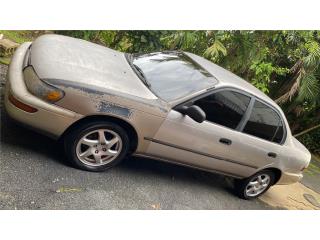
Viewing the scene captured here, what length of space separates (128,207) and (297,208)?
308 centimetres

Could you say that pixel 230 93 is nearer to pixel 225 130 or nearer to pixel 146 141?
pixel 225 130

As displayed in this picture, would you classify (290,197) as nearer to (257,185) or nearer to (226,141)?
(257,185)

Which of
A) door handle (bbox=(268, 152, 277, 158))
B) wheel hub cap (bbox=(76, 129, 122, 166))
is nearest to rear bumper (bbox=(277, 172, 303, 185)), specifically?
door handle (bbox=(268, 152, 277, 158))

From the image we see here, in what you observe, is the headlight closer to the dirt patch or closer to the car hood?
the car hood

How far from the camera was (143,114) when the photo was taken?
3.87 m

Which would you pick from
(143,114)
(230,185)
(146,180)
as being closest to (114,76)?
(143,114)

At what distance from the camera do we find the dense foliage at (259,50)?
7094 mm

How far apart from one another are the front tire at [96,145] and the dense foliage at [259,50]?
3514 millimetres

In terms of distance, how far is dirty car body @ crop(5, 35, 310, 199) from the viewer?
359 centimetres

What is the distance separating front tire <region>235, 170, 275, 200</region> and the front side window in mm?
1045

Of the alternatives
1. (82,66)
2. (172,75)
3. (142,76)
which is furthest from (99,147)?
(172,75)

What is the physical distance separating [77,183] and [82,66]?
1243 mm

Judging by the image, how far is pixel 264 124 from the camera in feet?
15.5

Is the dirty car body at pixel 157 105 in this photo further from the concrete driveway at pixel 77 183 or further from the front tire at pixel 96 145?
the concrete driveway at pixel 77 183
